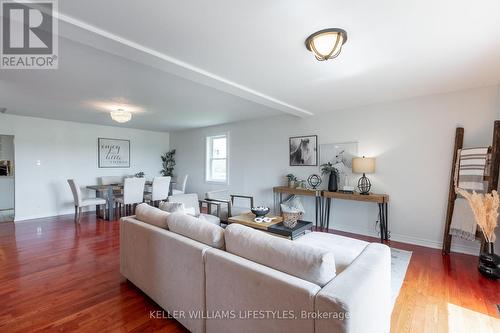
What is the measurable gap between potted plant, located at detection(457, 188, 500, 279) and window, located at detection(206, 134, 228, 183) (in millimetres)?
4768

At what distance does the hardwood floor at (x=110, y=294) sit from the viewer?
5.89 ft

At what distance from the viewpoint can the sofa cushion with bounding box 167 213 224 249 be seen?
1654 millimetres

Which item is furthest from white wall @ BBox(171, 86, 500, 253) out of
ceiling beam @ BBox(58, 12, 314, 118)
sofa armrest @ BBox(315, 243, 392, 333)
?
sofa armrest @ BBox(315, 243, 392, 333)

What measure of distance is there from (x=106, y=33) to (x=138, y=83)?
1.31 metres

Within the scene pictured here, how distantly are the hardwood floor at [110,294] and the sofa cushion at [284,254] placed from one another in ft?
3.06

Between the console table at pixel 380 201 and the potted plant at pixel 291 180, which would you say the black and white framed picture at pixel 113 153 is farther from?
the console table at pixel 380 201

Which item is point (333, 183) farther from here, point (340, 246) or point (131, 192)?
point (131, 192)

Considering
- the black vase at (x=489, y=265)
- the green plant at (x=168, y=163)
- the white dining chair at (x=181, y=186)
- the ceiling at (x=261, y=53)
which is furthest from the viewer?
the green plant at (x=168, y=163)

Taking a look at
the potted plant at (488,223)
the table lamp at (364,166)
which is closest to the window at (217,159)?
the table lamp at (364,166)

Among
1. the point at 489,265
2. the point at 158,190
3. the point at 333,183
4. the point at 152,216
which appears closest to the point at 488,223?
the point at 489,265

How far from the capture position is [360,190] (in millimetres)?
3936

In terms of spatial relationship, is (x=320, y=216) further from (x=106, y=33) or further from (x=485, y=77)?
(x=106, y=33)

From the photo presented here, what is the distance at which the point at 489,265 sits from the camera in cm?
254

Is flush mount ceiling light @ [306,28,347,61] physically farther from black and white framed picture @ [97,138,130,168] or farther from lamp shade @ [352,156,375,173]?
black and white framed picture @ [97,138,130,168]
